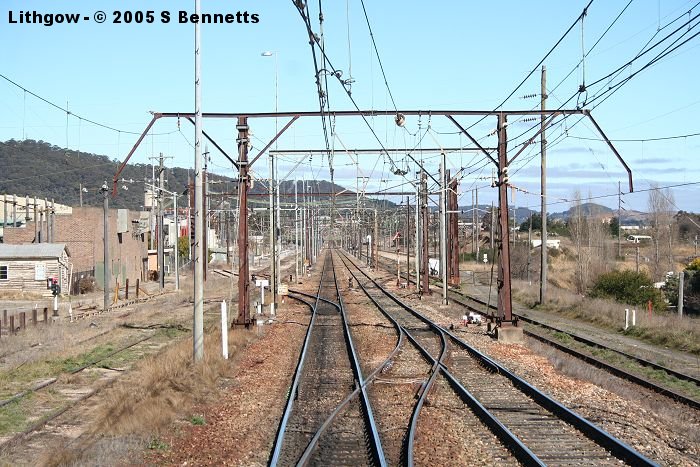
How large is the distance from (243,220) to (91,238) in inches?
1493

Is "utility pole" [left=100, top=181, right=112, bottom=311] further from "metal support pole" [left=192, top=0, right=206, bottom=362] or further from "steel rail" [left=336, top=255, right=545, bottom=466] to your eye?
"steel rail" [left=336, top=255, right=545, bottom=466]

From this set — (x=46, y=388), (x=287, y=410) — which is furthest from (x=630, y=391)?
(x=46, y=388)

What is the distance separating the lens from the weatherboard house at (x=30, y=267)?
4912 centimetres

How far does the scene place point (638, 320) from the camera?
100 ft

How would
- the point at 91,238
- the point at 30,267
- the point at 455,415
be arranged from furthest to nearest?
the point at 91,238 < the point at 30,267 < the point at 455,415

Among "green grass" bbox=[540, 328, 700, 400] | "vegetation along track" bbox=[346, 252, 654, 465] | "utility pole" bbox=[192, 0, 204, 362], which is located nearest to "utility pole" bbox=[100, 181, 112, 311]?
"utility pole" bbox=[192, 0, 204, 362]

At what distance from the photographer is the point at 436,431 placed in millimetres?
11180

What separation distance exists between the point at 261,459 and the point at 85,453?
7.52 feet

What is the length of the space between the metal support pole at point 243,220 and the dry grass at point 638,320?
44.4ft

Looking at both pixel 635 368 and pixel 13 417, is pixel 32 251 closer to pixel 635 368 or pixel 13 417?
pixel 13 417

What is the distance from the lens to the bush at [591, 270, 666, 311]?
134 ft

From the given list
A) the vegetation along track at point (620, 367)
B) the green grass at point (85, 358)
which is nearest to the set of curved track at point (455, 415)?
the vegetation along track at point (620, 367)

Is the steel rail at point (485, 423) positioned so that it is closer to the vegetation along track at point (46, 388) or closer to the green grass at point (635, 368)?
the green grass at point (635, 368)

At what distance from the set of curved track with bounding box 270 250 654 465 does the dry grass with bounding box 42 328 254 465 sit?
181 cm
